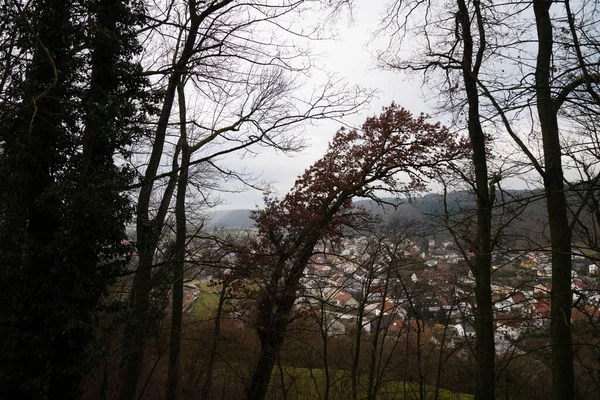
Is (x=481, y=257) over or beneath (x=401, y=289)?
over

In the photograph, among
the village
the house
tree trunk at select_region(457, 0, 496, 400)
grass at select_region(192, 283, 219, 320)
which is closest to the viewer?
the village

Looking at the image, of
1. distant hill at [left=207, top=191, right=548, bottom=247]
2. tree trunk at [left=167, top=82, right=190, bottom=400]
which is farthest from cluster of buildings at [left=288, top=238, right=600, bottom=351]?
tree trunk at [left=167, top=82, right=190, bottom=400]

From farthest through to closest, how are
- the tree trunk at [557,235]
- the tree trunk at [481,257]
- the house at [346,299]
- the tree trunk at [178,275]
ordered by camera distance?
the tree trunk at [178,275], the house at [346,299], the tree trunk at [481,257], the tree trunk at [557,235]

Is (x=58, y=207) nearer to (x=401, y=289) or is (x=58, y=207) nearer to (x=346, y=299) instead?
(x=346, y=299)

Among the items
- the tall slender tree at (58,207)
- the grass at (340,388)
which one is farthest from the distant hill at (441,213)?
the tall slender tree at (58,207)

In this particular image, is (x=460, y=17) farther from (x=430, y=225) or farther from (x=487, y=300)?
(x=487, y=300)

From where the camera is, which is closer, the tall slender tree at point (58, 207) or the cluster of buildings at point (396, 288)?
the tall slender tree at point (58, 207)

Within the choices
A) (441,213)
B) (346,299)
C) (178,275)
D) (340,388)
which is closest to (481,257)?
(441,213)

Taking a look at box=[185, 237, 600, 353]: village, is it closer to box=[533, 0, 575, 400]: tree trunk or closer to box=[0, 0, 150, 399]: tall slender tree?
box=[533, 0, 575, 400]: tree trunk

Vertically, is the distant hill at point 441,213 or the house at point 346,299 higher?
the distant hill at point 441,213

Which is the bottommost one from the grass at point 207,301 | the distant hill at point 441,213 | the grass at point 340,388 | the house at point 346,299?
the grass at point 340,388

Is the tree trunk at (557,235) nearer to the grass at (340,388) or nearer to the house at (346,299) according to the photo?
the grass at (340,388)

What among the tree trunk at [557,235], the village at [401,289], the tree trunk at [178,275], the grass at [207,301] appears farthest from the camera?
the grass at [207,301]

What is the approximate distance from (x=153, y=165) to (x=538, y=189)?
6.50m
